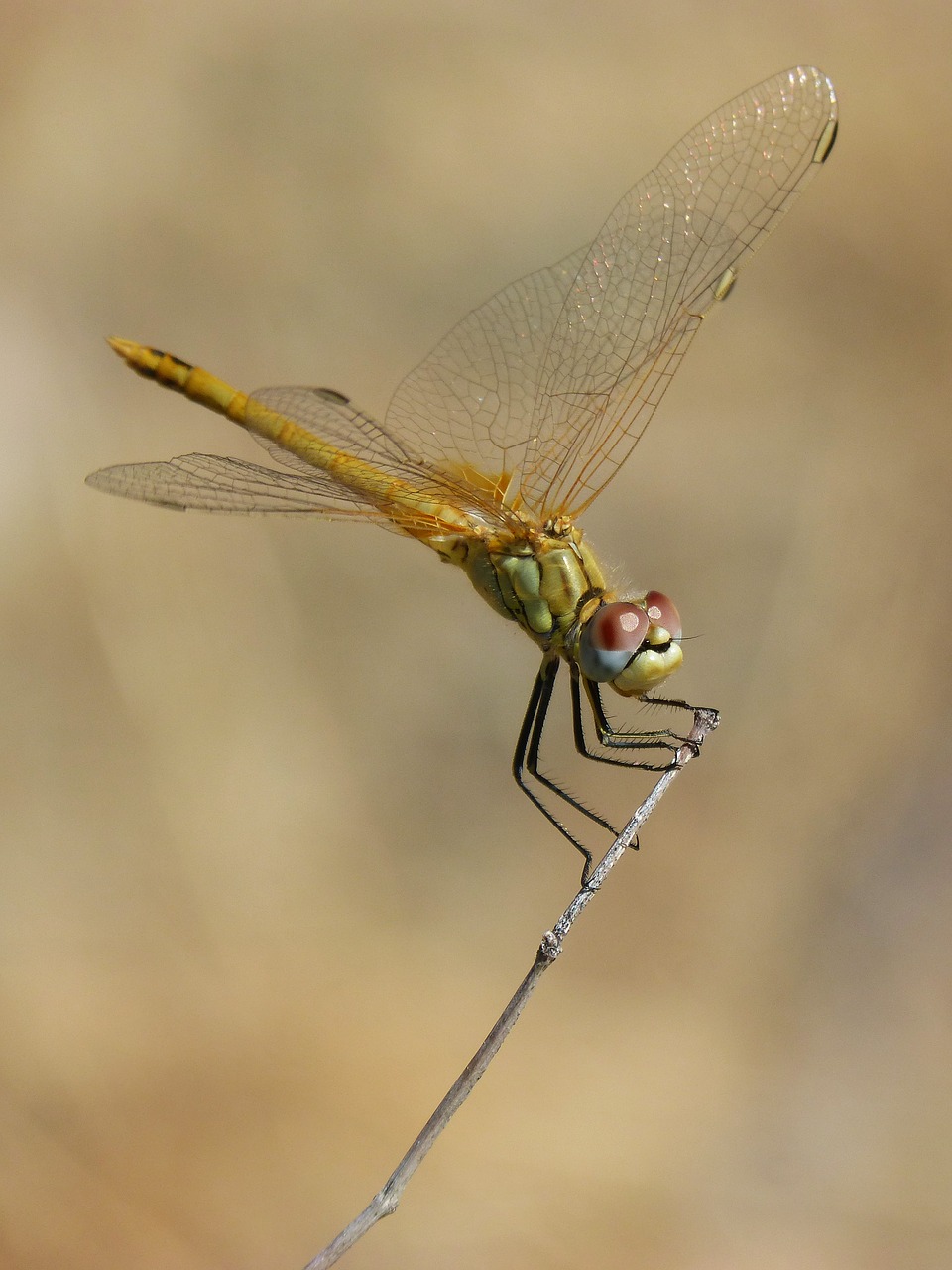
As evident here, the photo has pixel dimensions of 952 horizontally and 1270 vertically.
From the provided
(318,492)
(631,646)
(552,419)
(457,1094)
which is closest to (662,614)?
(631,646)

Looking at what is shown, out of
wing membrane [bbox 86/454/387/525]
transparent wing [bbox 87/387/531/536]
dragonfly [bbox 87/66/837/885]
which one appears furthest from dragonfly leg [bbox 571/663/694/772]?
wing membrane [bbox 86/454/387/525]

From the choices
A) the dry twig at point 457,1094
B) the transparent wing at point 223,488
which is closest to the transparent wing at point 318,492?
the transparent wing at point 223,488

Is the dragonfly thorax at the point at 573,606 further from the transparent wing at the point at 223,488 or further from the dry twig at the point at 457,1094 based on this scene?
the dry twig at the point at 457,1094

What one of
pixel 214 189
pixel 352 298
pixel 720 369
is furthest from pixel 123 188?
pixel 720 369

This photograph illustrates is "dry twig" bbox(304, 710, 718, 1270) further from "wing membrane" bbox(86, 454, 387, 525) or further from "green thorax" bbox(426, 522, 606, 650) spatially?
"wing membrane" bbox(86, 454, 387, 525)

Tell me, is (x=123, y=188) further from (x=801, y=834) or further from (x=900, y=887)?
(x=900, y=887)
